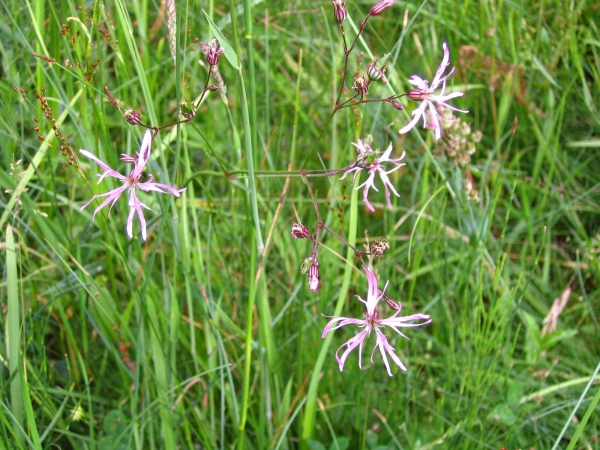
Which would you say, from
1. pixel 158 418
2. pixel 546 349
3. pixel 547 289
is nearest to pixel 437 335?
pixel 546 349

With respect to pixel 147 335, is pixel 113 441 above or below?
below

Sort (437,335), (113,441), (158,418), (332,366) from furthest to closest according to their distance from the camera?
(437,335) < (332,366) < (158,418) < (113,441)

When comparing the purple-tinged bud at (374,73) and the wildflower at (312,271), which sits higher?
the purple-tinged bud at (374,73)

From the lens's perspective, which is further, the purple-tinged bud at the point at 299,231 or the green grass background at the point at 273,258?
the green grass background at the point at 273,258

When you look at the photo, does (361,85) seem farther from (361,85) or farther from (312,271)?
(312,271)

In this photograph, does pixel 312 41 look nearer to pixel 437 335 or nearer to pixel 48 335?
pixel 437 335

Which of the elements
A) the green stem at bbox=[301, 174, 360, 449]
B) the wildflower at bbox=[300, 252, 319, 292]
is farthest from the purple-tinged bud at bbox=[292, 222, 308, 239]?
the green stem at bbox=[301, 174, 360, 449]

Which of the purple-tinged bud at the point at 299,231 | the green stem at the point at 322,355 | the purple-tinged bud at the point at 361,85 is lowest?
the green stem at the point at 322,355

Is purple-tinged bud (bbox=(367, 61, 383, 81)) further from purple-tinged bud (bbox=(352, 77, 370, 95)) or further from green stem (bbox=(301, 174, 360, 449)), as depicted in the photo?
green stem (bbox=(301, 174, 360, 449))

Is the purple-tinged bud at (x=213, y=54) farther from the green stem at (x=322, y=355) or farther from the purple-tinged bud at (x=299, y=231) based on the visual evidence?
the green stem at (x=322, y=355)

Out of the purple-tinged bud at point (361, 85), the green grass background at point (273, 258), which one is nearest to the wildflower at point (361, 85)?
the purple-tinged bud at point (361, 85)
